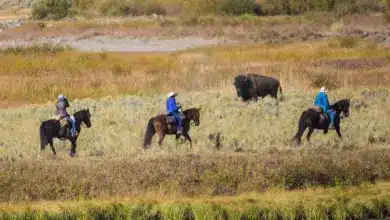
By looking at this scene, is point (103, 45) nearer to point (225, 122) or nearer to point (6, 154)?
point (225, 122)

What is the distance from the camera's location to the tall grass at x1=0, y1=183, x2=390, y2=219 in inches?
696

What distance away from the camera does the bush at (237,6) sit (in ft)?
273

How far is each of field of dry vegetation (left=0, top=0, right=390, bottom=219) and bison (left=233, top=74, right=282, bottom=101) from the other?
358 millimetres

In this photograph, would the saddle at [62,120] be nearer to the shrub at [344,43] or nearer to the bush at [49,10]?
the shrub at [344,43]

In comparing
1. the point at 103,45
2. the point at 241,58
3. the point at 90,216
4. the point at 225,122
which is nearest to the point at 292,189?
the point at 90,216

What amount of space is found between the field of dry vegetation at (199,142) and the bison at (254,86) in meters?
0.36

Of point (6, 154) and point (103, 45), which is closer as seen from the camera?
point (6, 154)

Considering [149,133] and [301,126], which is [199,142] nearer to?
[149,133]

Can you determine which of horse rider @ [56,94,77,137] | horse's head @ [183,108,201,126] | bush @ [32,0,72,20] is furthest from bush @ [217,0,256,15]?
horse rider @ [56,94,77,137]

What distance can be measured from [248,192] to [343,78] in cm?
1987

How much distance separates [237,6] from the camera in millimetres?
83188

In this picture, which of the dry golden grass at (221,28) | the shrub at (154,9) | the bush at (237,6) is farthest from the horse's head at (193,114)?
the shrub at (154,9)

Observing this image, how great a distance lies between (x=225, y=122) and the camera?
27.9 metres

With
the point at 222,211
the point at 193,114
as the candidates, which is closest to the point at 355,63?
the point at 193,114
